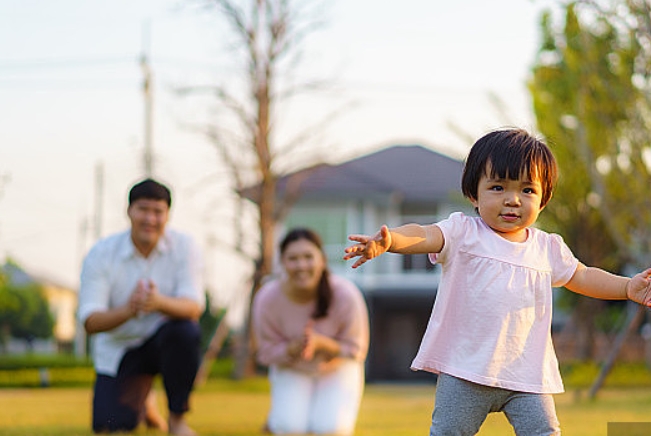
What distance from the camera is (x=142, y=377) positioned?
6.38 meters

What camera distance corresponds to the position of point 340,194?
28141 mm

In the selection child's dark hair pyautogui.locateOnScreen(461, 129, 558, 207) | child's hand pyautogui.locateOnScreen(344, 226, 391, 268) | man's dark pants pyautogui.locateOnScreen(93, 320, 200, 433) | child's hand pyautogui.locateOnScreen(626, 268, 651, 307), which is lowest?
man's dark pants pyautogui.locateOnScreen(93, 320, 200, 433)

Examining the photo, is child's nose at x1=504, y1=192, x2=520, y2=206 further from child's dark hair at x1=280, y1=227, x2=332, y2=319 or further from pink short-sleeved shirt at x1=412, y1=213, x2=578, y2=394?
child's dark hair at x1=280, y1=227, x2=332, y2=319

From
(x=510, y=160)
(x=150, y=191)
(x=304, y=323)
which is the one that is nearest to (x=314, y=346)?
(x=304, y=323)

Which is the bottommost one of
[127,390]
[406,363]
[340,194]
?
[406,363]

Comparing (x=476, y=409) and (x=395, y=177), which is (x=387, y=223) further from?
(x=476, y=409)

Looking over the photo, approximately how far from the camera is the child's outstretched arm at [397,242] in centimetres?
320

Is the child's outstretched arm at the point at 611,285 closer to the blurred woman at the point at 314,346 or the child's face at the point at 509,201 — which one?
the child's face at the point at 509,201

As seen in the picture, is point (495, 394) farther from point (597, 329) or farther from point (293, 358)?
point (597, 329)

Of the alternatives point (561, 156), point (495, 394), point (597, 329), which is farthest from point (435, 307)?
point (597, 329)

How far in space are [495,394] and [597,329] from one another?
2150 cm

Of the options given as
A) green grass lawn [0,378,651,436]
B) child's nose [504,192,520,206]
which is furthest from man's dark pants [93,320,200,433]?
child's nose [504,192,520,206]

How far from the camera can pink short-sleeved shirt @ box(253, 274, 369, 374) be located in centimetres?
667

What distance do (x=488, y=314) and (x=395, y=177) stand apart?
26.7 m
